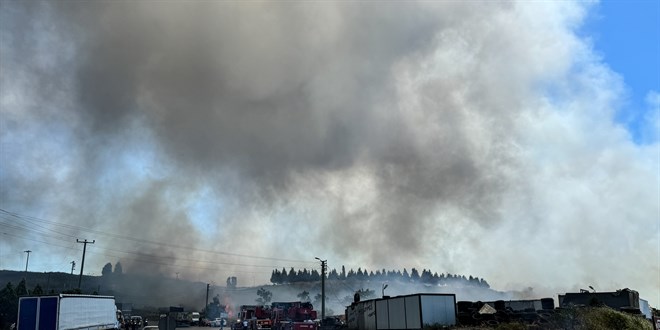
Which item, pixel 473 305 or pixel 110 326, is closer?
pixel 110 326

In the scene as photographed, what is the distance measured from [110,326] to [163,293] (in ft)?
517

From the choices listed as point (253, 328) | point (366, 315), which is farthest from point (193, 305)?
point (366, 315)

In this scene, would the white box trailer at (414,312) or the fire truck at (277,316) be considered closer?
the white box trailer at (414,312)

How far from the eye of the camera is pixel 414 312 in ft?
131

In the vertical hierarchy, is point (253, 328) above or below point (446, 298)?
below

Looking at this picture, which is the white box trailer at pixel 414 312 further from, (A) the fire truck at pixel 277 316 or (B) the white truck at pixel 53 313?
(B) the white truck at pixel 53 313

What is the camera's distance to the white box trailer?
39406 mm

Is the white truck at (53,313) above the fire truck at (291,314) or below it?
above

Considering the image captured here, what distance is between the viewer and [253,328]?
59656 mm

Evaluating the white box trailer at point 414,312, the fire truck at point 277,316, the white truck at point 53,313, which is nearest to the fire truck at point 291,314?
the fire truck at point 277,316

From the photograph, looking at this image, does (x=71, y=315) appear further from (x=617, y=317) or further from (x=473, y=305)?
(x=617, y=317)

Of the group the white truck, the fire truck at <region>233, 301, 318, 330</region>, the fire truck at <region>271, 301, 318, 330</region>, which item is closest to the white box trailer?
the fire truck at <region>271, 301, 318, 330</region>

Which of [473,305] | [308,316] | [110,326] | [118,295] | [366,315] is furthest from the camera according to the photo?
[118,295]

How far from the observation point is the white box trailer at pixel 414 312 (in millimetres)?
39406
